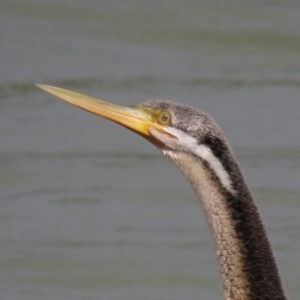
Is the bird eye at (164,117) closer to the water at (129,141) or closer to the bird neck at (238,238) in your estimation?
the bird neck at (238,238)

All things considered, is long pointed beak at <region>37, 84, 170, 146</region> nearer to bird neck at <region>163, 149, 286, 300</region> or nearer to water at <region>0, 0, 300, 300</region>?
bird neck at <region>163, 149, 286, 300</region>

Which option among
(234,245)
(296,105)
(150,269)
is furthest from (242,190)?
(296,105)

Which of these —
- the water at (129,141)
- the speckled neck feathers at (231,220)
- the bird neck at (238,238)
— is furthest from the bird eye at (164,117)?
the water at (129,141)

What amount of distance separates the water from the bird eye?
127 inches

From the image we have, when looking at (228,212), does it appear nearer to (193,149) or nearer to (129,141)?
(193,149)

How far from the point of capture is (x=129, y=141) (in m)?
11.2

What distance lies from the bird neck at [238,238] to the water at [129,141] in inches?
138

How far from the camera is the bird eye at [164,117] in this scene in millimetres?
6057

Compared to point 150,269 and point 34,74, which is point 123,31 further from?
point 150,269

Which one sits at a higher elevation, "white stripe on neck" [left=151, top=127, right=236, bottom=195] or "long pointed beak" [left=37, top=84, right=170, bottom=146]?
"long pointed beak" [left=37, top=84, right=170, bottom=146]

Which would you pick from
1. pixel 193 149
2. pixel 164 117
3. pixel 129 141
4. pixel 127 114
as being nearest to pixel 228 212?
pixel 193 149

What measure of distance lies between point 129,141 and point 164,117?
515 cm

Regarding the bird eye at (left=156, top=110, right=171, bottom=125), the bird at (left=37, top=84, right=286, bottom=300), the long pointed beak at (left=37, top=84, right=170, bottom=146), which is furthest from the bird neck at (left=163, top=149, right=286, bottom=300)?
the long pointed beak at (left=37, top=84, right=170, bottom=146)

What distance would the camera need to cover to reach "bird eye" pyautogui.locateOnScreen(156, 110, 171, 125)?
606cm
